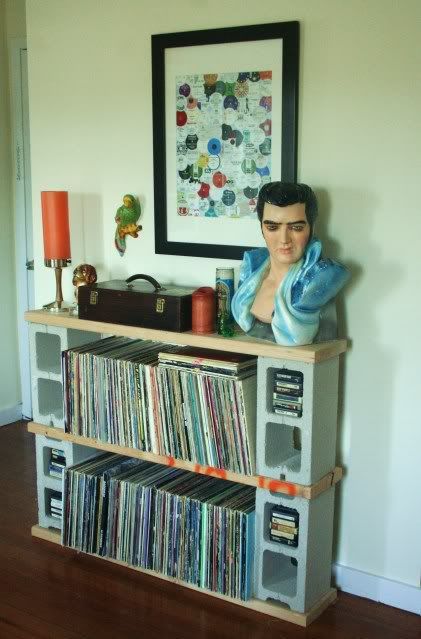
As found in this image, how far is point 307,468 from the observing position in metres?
2.29

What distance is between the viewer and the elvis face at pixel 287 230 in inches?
88.4

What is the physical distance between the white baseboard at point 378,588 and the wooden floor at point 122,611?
0.08 feet

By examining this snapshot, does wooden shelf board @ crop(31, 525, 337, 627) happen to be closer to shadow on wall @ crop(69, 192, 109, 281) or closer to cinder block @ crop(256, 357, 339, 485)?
cinder block @ crop(256, 357, 339, 485)

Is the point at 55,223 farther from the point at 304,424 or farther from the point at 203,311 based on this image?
the point at 304,424

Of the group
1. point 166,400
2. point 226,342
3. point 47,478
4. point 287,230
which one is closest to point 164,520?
point 166,400

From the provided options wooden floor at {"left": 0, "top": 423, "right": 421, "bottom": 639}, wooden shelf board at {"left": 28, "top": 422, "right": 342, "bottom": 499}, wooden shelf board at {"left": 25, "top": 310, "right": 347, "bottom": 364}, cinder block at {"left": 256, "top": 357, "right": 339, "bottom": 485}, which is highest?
wooden shelf board at {"left": 25, "top": 310, "right": 347, "bottom": 364}

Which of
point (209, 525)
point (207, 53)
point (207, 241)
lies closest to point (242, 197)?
point (207, 241)

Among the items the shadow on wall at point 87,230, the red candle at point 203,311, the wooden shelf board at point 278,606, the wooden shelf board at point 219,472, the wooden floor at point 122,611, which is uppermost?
the shadow on wall at point 87,230

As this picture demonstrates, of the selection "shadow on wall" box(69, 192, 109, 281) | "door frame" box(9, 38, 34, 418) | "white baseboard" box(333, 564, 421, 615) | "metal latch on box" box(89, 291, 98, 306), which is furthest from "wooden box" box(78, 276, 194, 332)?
"door frame" box(9, 38, 34, 418)

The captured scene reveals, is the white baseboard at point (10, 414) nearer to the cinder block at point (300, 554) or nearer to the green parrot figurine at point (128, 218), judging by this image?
the green parrot figurine at point (128, 218)

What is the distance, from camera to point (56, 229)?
2.73m

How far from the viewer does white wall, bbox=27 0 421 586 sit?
7.36ft

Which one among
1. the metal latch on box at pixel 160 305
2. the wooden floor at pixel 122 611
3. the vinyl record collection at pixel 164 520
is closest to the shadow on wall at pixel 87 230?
the metal latch on box at pixel 160 305

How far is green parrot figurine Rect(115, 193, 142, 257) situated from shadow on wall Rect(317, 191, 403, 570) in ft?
2.24
